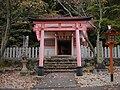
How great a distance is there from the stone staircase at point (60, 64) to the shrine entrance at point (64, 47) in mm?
3487

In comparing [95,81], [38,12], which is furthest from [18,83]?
[38,12]

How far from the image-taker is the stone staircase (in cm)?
1727

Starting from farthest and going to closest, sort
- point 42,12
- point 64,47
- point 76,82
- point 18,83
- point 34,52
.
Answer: point 64,47
point 42,12
point 34,52
point 18,83
point 76,82

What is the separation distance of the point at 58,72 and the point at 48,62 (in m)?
2.07

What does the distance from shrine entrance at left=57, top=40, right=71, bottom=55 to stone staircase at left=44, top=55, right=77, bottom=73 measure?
3487 millimetres

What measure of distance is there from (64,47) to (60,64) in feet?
16.7

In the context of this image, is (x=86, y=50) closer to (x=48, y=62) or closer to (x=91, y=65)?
(x=91, y=65)

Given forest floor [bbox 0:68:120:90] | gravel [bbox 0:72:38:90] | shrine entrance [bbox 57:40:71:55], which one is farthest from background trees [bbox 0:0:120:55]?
forest floor [bbox 0:68:120:90]

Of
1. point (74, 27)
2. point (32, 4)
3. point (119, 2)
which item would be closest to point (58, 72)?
point (74, 27)

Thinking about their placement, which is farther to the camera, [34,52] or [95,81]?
[34,52]

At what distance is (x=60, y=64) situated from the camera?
59.4ft

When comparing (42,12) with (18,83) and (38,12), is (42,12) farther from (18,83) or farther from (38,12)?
(18,83)

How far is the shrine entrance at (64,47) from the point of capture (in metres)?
22.9

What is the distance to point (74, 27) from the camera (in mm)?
15914
